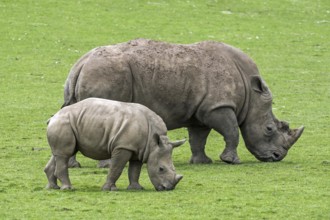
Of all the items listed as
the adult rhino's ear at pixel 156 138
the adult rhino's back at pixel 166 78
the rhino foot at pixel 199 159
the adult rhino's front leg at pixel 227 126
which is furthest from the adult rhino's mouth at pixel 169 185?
the rhino foot at pixel 199 159

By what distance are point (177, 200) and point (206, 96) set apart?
4565 mm

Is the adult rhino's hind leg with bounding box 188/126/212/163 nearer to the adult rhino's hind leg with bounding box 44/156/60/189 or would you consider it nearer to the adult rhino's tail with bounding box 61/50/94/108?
the adult rhino's tail with bounding box 61/50/94/108

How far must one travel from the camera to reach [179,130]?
23375 mm

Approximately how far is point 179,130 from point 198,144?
381cm

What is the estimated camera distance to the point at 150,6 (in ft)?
127

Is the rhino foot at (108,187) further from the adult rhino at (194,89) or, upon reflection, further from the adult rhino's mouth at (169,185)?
the adult rhino at (194,89)

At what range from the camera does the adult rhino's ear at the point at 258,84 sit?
775 inches

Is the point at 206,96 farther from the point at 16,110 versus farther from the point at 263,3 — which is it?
the point at 263,3

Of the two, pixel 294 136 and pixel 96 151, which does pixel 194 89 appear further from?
pixel 96 151

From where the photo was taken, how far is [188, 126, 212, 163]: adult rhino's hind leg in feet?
63.9

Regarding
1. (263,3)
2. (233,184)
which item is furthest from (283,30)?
(233,184)

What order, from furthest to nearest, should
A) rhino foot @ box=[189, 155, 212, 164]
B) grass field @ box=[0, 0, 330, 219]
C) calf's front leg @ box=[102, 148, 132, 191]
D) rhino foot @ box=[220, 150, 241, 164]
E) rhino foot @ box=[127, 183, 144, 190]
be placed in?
rhino foot @ box=[189, 155, 212, 164], rhino foot @ box=[220, 150, 241, 164], rhino foot @ box=[127, 183, 144, 190], calf's front leg @ box=[102, 148, 132, 191], grass field @ box=[0, 0, 330, 219]

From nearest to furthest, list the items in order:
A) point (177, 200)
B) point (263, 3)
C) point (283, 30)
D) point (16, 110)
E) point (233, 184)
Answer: point (177, 200)
point (233, 184)
point (16, 110)
point (283, 30)
point (263, 3)

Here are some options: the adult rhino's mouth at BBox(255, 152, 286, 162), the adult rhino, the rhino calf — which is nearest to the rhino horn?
the adult rhino
